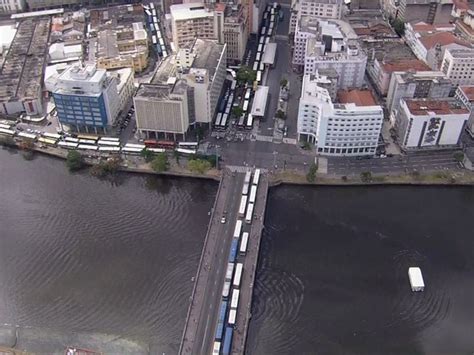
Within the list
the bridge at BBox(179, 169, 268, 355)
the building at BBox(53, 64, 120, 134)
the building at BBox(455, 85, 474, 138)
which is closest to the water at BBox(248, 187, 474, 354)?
the bridge at BBox(179, 169, 268, 355)

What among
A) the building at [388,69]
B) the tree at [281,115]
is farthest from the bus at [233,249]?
the building at [388,69]

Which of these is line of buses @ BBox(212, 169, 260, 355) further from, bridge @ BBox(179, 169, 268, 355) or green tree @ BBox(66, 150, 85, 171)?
green tree @ BBox(66, 150, 85, 171)

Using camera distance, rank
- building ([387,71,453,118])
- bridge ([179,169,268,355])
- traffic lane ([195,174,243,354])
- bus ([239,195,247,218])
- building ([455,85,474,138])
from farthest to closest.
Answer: building ([387,71,453,118]) < building ([455,85,474,138]) < bus ([239,195,247,218]) < traffic lane ([195,174,243,354]) < bridge ([179,169,268,355])

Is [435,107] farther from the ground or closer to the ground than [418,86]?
closer to the ground

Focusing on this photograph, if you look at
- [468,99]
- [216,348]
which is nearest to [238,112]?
[468,99]

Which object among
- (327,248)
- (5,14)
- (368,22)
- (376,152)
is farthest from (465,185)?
(5,14)

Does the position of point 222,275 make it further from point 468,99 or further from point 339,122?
point 468,99
